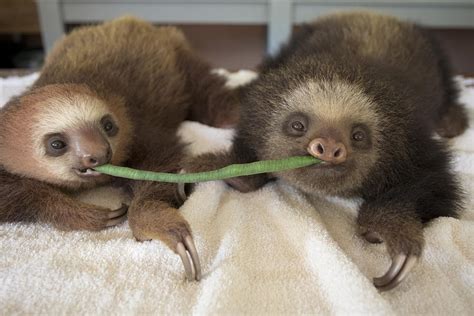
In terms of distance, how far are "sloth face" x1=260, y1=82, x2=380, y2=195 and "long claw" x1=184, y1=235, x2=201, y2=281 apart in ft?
1.49

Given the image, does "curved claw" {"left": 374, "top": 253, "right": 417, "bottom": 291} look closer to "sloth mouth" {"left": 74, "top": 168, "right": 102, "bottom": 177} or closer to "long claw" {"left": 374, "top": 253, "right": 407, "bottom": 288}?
"long claw" {"left": 374, "top": 253, "right": 407, "bottom": 288}

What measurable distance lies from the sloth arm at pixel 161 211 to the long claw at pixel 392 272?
52 cm

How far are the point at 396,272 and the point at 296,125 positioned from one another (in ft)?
1.91

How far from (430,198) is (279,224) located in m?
0.53

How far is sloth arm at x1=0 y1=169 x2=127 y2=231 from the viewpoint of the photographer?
1628mm

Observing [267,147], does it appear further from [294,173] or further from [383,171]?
[383,171]

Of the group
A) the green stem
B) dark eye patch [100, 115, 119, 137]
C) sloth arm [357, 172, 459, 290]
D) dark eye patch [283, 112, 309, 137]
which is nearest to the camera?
sloth arm [357, 172, 459, 290]

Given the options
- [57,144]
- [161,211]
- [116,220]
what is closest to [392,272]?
[161,211]

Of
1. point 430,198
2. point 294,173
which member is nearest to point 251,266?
point 294,173

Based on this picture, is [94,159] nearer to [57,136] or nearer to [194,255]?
[57,136]

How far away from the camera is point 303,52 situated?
2.21 m

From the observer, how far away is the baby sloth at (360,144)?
150 cm

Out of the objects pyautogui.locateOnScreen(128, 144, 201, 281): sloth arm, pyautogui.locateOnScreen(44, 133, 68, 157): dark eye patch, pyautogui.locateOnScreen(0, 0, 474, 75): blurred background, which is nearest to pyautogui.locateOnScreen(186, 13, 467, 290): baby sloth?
pyautogui.locateOnScreen(128, 144, 201, 281): sloth arm

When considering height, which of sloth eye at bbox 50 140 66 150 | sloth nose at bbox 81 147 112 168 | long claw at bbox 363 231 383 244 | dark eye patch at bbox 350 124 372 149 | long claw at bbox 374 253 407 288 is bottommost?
long claw at bbox 363 231 383 244
